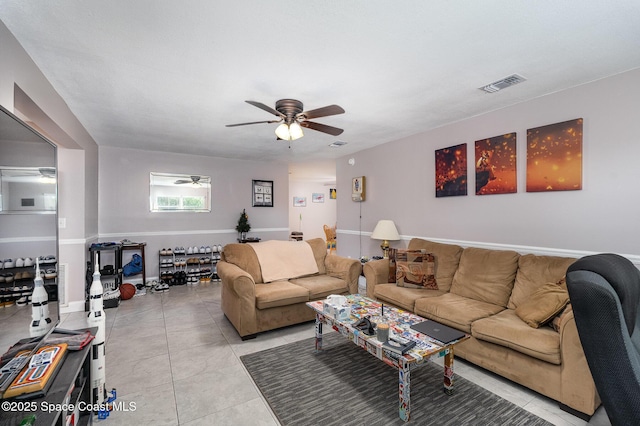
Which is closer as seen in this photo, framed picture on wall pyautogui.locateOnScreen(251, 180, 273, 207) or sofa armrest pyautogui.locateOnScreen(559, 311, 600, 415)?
sofa armrest pyautogui.locateOnScreen(559, 311, 600, 415)

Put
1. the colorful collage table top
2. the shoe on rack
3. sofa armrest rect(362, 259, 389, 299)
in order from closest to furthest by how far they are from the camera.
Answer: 1. the colorful collage table top
2. sofa armrest rect(362, 259, 389, 299)
3. the shoe on rack

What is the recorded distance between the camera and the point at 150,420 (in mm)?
1869

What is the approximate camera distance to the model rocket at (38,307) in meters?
1.55

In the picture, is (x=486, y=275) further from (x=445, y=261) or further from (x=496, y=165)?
(x=496, y=165)

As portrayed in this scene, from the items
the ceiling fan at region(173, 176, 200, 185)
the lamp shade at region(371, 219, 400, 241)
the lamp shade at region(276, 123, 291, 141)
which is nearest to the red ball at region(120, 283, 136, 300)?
the ceiling fan at region(173, 176, 200, 185)

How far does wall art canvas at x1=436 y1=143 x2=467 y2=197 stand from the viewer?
3.67m

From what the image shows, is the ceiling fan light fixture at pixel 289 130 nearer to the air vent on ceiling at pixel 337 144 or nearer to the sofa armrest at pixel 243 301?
the sofa armrest at pixel 243 301

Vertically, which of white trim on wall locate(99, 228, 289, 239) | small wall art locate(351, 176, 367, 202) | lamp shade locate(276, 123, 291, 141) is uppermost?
lamp shade locate(276, 123, 291, 141)

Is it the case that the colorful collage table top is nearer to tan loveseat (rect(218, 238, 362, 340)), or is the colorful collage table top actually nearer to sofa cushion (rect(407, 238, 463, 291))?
tan loveseat (rect(218, 238, 362, 340))

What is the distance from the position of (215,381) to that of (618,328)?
2487 millimetres

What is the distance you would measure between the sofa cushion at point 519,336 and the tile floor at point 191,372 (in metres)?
0.34

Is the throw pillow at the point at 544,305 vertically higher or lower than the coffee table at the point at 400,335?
higher

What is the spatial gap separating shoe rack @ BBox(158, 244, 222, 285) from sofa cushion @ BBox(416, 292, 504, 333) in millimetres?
3974

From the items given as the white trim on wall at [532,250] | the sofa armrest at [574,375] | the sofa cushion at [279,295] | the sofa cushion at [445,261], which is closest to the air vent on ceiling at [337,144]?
the white trim on wall at [532,250]
